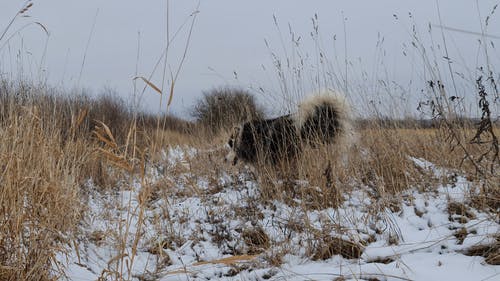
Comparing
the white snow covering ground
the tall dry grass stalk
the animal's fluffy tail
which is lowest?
the white snow covering ground

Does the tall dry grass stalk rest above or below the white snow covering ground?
above

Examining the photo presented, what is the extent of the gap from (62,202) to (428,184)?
2.89 m

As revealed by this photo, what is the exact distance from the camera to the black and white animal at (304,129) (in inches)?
155

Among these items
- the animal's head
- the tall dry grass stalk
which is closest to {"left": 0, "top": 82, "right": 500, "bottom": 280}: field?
the tall dry grass stalk

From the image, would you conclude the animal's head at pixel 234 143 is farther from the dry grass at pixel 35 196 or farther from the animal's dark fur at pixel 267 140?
the dry grass at pixel 35 196

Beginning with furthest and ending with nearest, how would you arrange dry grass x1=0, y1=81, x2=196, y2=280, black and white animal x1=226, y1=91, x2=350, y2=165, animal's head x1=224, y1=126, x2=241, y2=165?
1. animal's head x1=224, y1=126, x2=241, y2=165
2. black and white animal x1=226, y1=91, x2=350, y2=165
3. dry grass x1=0, y1=81, x2=196, y2=280

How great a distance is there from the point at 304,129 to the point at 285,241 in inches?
68.1

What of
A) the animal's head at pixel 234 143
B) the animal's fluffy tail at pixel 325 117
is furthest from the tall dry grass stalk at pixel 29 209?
the animal's head at pixel 234 143

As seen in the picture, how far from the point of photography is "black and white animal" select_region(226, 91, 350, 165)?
3.93m

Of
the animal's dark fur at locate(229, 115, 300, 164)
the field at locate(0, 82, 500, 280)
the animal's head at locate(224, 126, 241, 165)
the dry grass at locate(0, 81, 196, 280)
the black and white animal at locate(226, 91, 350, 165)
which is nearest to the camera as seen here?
the dry grass at locate(0, 81, 196, 280)

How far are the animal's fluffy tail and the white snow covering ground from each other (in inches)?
31.5

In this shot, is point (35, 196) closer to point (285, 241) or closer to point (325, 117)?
point (285, 241)

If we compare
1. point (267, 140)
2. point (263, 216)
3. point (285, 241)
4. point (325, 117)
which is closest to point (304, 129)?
point (325, 117)

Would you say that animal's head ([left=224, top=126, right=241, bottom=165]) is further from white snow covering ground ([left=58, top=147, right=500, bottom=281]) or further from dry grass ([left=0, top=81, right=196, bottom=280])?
dry grass ([left=0, top=81, right=196, bottom=280])
